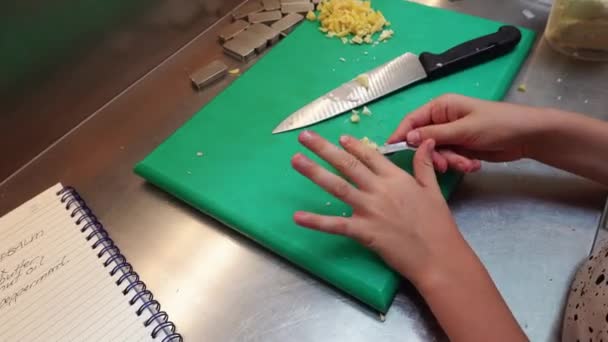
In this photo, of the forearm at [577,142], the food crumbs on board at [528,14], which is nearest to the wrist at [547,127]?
the forearm at [577,142]

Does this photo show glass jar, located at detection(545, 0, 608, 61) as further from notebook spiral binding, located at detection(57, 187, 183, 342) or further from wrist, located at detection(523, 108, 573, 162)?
notebook spiral binding, located at detection(57, 187, 183, 342)

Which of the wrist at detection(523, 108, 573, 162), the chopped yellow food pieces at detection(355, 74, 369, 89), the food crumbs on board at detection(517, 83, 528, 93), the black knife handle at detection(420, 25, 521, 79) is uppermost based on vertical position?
the chopped yellow food pieces at detection(355, 74, 369, 89)

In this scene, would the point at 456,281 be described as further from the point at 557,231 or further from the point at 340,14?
the point at 340,14

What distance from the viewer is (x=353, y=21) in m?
0.89

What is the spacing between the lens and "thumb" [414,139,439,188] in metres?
0.61

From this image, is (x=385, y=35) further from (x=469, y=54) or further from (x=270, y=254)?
(x=270, y=254)

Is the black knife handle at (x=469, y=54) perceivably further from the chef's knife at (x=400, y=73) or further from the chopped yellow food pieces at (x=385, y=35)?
the chopped yellow food pieces at (x=385, y=35)

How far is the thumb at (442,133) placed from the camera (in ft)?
2.09

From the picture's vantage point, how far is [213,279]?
→ 0.64m

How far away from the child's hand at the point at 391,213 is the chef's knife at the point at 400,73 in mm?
152

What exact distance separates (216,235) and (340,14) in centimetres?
48

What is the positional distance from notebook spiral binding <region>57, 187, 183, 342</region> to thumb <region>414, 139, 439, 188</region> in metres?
0.35

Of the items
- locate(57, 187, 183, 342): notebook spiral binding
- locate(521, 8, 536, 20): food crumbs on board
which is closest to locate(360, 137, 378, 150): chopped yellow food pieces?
locate(57, 187, 183, 342): notebook spiral binding

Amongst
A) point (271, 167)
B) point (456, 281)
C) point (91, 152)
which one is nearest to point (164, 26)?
point (91, 152)
